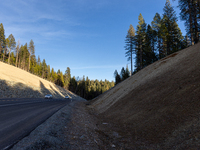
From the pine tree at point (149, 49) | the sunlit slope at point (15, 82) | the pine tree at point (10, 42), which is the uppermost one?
the pine tree at point (10, 42)

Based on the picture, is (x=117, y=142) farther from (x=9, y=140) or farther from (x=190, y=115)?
(x=9, y=140)

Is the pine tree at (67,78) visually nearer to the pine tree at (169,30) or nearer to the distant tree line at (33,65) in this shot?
the distant tree line at (33,65)

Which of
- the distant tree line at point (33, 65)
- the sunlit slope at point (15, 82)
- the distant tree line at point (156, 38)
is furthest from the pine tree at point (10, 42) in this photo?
the distant tree line at point (156, 38)

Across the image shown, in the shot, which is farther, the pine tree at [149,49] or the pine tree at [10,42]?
the pine tree at [10,42]

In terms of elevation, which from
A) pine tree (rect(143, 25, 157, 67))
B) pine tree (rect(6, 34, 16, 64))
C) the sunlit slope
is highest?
pine tree (rect(6, 34, 16, 64))

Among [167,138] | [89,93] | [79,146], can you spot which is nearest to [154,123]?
[167,138]

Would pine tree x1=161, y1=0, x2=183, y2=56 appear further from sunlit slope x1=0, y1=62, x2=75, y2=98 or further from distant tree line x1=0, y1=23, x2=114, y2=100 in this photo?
distant tree line x1=0, y1=23, x2=114, y2=100

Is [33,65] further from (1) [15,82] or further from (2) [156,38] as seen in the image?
(2) [156,38]

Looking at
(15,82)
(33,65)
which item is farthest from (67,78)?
(15,82)

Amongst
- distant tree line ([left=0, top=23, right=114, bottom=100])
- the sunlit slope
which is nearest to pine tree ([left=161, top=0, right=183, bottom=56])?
the sunlit slope

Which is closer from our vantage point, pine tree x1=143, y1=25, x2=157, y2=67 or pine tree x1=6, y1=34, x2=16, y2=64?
pine tree x1=143, y1=25, x2=157, y2=67

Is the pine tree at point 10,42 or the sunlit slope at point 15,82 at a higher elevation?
the pine tree at point 10,42

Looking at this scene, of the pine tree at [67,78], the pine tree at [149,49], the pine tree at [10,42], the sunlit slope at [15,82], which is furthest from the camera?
the pine tree at [67,78]

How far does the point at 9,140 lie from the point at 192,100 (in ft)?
28.0
